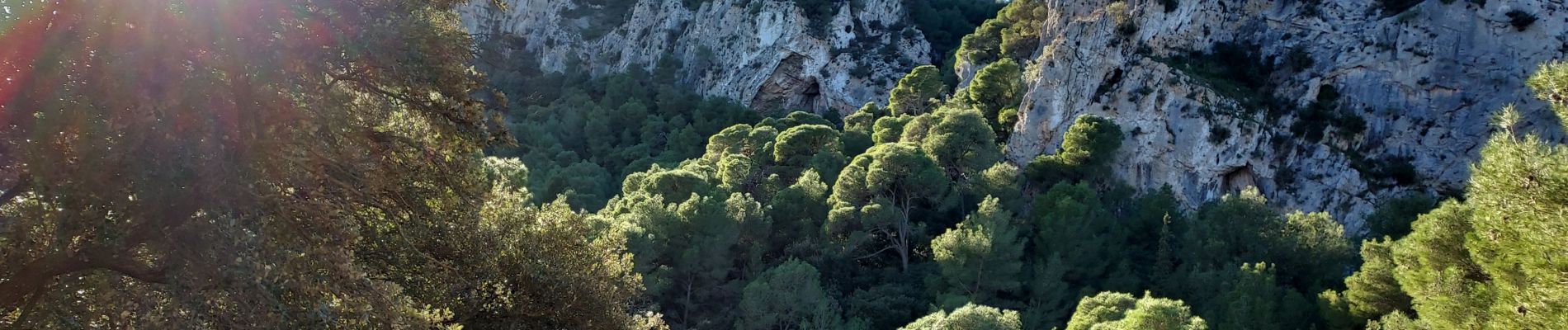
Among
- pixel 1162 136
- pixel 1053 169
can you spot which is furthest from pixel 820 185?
pixel 1162 136

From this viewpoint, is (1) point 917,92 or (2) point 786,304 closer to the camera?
(2) point 786,304

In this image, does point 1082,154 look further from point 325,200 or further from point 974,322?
point 325,200

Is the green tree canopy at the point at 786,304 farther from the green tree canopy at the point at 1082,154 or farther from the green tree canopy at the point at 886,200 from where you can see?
the green tree canopy at the point at 1082,154

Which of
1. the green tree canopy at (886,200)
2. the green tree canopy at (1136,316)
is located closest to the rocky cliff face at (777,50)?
the green tree canopy at (886,200)

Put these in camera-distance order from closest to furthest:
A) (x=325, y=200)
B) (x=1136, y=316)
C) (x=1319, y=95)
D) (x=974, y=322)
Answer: (x=325, y=200)
(x=1136, y=316)
(x=974, y=322)
(x=1319, y=95)

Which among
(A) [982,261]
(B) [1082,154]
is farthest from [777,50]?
(A) [982,261]
